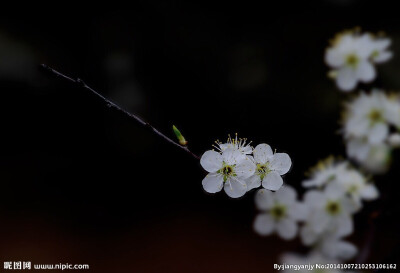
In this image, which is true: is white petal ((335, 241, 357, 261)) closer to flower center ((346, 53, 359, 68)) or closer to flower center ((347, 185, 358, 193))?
flower center ((347, 185, 358, 193))

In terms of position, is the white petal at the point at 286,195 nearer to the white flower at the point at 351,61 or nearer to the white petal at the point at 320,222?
the white petal at the point at 320,222

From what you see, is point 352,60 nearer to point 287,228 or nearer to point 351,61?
point 351,61

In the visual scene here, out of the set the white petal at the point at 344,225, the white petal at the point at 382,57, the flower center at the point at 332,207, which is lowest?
the white petal at the point at 344,225

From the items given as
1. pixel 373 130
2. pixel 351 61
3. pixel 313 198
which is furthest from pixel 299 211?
pixel 351 61

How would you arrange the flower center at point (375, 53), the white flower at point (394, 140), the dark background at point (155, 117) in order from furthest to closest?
1. the dark background at point (155, 117)
2. the flower center at point (375, 53)
3. the white flower at point (394, 140)

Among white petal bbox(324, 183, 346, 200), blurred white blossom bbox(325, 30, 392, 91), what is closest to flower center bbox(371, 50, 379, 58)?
blurred white blossom bbox(325, 30, 392, 91)

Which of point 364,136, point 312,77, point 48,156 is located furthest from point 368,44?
point 48,156

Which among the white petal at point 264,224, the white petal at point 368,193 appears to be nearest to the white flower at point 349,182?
the white petal at point 368,193
